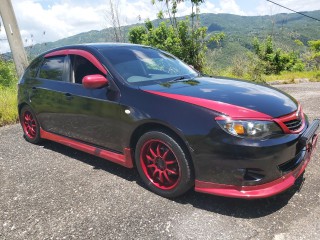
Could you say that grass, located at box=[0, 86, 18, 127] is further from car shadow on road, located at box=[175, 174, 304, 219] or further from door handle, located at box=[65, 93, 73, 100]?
car shadow on road, located at box=[175, 174, 304, 219]

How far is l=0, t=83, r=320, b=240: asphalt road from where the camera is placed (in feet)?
8.71

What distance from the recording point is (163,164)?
3188 millimetres

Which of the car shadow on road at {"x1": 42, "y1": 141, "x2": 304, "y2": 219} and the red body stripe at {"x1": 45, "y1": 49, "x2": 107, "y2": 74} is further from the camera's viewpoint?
the red body stripe at {"x1": 45, "y1": 49, "x2": 107, "y2": 74}

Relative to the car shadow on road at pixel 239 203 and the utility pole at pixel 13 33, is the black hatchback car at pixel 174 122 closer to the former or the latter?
the car shadow on road at pixel 239 203

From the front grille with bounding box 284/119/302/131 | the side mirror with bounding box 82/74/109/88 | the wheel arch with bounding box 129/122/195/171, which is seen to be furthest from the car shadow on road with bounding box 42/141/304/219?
the side mirror with bounding box 82/74/109/88

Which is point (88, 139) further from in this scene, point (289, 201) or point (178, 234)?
point (289, 201)

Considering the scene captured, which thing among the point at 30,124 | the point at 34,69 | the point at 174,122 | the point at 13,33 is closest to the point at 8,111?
the point at 30,124

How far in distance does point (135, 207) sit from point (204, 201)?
70cm

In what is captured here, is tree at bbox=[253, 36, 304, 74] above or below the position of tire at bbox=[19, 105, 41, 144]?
below

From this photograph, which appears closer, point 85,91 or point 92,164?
point 85,91

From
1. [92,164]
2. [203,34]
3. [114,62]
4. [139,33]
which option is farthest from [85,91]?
[139,33]

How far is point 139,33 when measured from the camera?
1616 cm

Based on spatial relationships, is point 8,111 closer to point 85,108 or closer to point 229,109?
point 85,108

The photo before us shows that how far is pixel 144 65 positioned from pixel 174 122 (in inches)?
49.5
